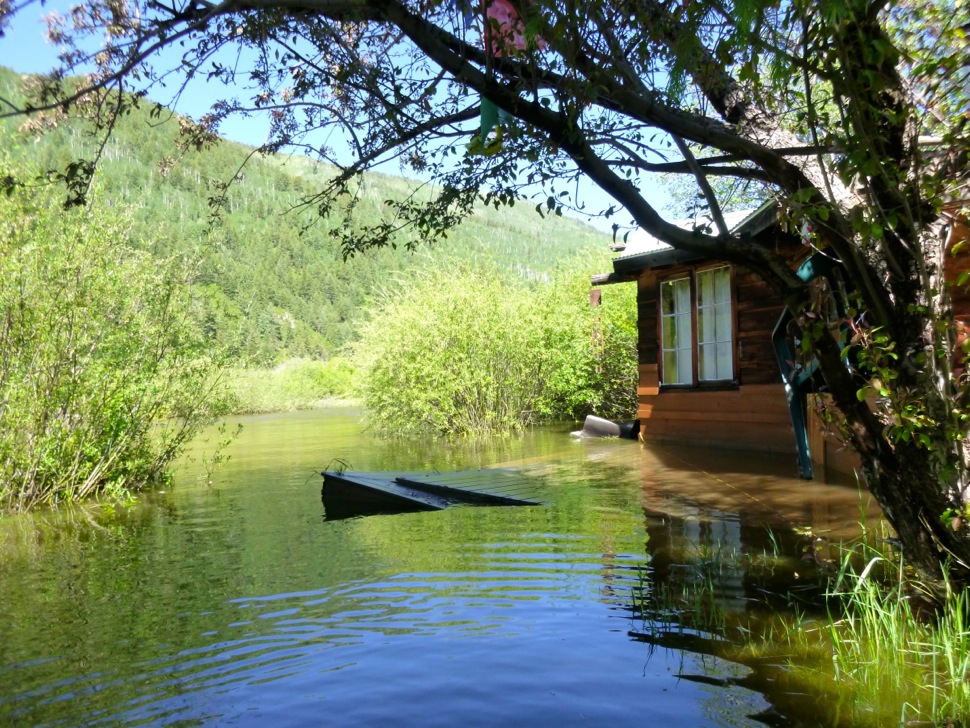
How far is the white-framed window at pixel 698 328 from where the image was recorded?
12.7m

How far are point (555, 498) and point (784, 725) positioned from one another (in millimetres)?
5834

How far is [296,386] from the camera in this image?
50844 millimetres

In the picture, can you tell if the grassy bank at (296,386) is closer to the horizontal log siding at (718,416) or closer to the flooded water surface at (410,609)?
the horizontal log siding at (718,416)

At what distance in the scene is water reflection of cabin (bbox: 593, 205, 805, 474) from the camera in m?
11.6

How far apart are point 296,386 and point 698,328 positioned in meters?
40.4

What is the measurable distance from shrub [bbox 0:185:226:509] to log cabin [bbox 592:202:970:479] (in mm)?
7208

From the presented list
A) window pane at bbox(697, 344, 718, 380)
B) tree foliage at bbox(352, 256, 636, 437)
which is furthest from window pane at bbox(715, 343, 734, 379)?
tree foliage at bbox(352, 256, 636, 437)

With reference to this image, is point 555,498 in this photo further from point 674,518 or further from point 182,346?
point 182,346

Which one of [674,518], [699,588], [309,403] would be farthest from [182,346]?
[309,403]

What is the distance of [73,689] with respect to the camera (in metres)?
4.26

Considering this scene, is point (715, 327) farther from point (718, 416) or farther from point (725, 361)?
point (718, 416)

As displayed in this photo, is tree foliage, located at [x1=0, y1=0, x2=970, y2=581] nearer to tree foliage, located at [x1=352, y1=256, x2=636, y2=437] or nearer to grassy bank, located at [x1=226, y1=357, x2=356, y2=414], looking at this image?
tree foliage, located at [x1=352, y1=256, x2=636, y2=437]

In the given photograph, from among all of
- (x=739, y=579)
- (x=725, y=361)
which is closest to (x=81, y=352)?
(x=739, y=579)

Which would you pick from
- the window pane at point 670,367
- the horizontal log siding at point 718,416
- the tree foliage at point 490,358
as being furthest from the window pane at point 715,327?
the tree foliage at point 490,358
